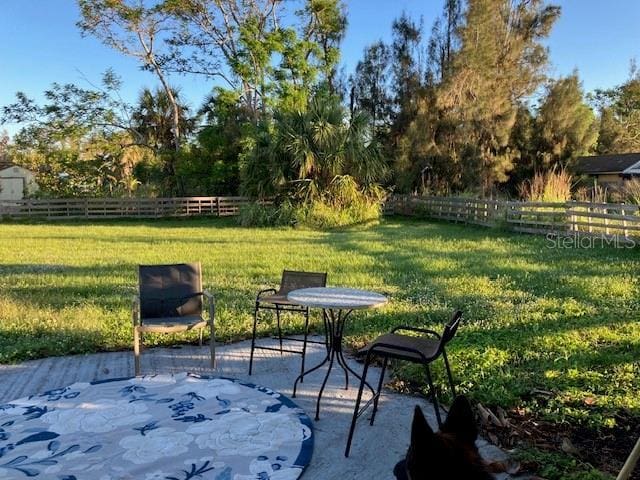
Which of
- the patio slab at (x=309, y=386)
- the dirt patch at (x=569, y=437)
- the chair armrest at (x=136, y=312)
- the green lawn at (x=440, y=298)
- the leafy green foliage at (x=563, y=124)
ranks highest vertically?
the leafy green foliage at (x=563, y=124)

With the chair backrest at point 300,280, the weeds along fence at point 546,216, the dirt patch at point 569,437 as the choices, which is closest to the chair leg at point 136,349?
the chair backrest at point 300,280

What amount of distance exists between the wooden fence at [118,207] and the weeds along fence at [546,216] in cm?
849

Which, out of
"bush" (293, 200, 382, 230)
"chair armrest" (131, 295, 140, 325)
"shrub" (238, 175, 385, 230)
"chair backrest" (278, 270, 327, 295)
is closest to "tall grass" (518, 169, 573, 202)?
"shrub" (238, 175, 385, 230)

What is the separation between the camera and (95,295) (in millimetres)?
6645

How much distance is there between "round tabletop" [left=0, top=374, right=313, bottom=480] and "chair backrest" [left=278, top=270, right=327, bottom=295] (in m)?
0.96

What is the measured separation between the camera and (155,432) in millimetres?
2977

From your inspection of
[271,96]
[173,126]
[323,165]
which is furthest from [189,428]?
[173,126]

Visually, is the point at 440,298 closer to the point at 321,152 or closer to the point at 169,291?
the point at 169,291

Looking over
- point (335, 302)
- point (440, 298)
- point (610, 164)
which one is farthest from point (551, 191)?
point (610, 164)

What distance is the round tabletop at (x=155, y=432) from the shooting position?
2.57 meters

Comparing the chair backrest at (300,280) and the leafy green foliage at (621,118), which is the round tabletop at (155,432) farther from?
the leafy green foliage at (621,118)

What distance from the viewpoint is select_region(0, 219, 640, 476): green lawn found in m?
3.79

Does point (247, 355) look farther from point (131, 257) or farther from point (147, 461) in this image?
point (131, 257)

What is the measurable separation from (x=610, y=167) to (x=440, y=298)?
2922cm
